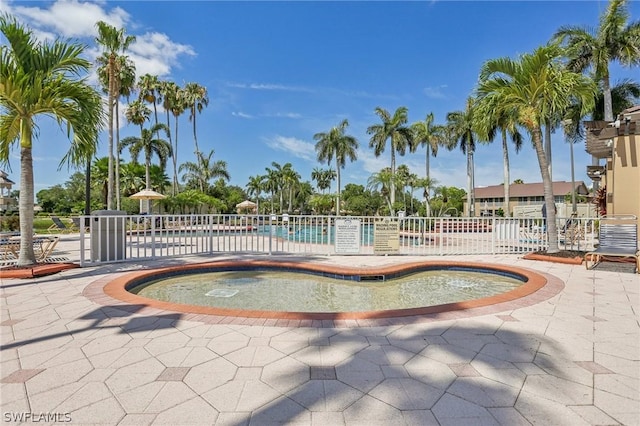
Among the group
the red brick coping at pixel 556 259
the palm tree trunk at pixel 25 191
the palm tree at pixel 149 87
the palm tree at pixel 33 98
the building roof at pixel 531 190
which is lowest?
the red brick coping at pixel 556 259

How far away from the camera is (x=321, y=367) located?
2.33 meters

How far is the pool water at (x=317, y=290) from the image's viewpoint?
4703 mm

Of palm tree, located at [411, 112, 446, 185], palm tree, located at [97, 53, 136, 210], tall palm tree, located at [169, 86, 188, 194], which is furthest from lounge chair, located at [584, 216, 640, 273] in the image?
tall palm tree, located at [169, 86, 188, 194]

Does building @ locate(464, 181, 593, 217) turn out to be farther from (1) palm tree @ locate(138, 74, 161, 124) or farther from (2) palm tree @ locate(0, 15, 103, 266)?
(2) palm tree @ locate(0, 15, 103, 266)

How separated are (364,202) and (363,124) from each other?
2075cm

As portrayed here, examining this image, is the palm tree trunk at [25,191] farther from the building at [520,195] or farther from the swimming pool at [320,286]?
the building at [520,195]

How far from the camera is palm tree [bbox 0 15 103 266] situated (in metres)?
5.17

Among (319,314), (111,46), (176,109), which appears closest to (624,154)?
(319,314)

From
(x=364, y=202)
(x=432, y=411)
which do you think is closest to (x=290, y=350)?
(x=432, y=411)

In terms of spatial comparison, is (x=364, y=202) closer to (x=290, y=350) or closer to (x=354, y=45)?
(x=354, y=45)

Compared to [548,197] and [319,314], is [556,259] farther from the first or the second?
[319,314]

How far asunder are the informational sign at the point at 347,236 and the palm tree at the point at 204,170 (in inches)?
1069

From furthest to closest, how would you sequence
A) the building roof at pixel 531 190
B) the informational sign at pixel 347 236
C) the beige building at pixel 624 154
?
the building roof at pixel 531 190 < the beige building at pixel 624 154 < the informational sign at pixel 347 236

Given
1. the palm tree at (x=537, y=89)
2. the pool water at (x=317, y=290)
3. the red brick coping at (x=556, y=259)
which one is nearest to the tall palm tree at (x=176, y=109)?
the pool water at (x=317, y=290)
